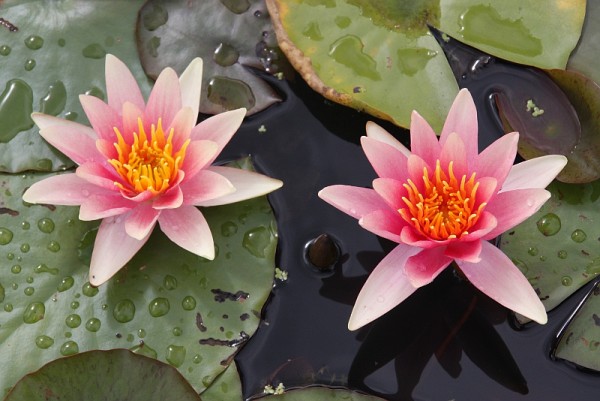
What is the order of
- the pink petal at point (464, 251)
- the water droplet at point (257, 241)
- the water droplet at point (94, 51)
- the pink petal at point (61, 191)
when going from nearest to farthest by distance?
the pink petal at point (464, 251) < the pink petal at point (61, 191) < the water droplet at point (257, 241) < the water droplet at point (94, 51)

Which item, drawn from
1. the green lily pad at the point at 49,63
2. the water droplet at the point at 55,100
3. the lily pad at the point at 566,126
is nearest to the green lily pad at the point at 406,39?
the lily pad at the point at 566,126

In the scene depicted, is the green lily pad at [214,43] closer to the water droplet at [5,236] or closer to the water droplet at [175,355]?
the water droplet at [5,236]

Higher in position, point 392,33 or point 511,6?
point 511,6

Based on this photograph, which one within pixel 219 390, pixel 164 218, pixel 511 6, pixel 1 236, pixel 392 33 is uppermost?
pixel 511 6

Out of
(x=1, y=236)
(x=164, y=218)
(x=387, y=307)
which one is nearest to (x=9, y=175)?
(x=1, y=236)

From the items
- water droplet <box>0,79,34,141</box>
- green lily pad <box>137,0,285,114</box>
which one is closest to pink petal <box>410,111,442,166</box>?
green lily pad <box>137,0,285,114</box>

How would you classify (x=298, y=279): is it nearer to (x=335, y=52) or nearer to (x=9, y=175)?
(x=335, y=52)

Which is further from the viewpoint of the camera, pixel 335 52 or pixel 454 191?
pixel 335 52

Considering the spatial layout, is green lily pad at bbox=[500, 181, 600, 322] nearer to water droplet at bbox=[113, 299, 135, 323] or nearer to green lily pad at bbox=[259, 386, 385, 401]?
green lily pad at bbox=[259, 386, 385, 401]
